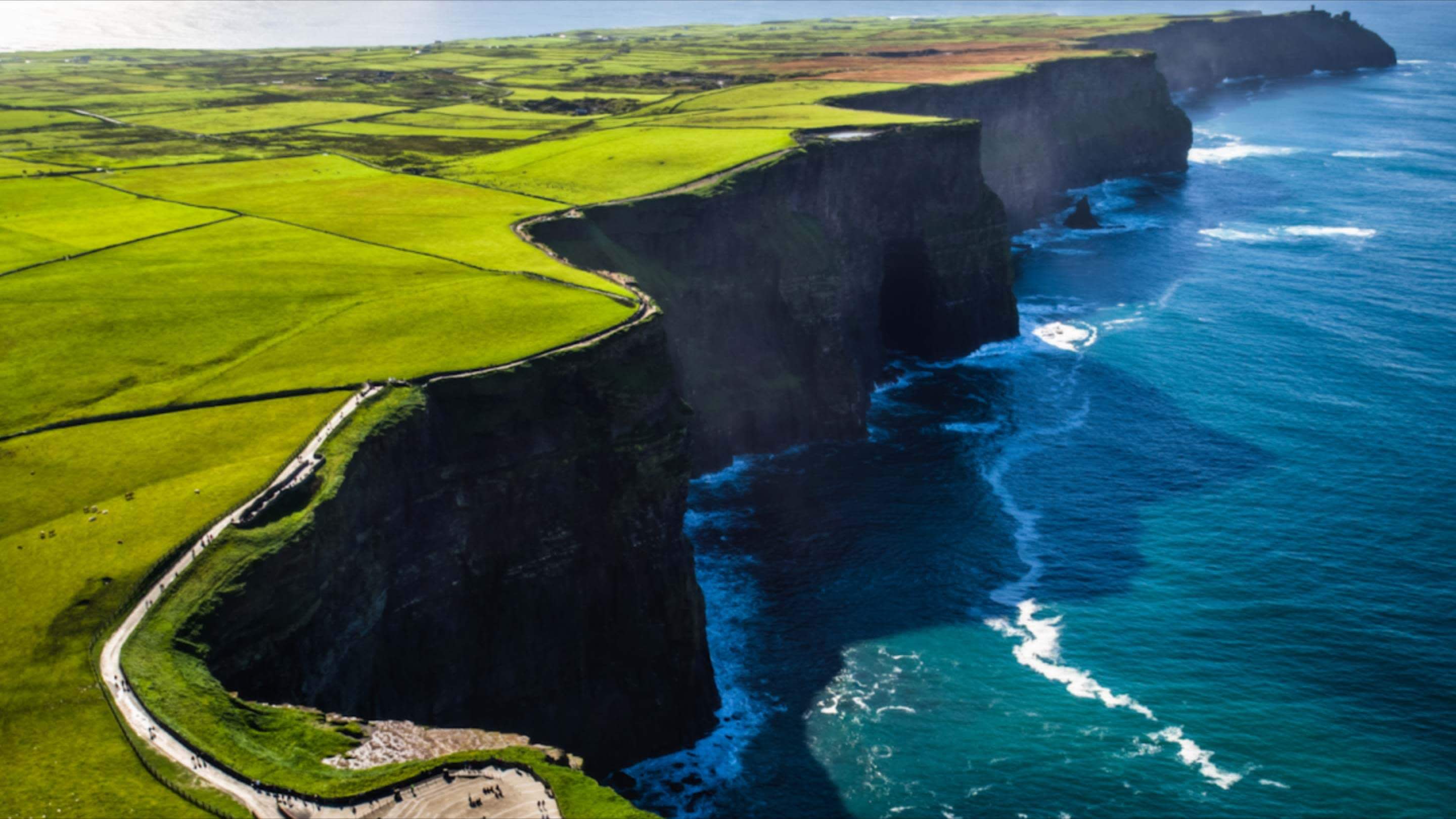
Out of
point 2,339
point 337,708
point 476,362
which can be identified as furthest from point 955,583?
point 2,339

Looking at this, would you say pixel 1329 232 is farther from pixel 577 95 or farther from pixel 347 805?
pixel 347 805

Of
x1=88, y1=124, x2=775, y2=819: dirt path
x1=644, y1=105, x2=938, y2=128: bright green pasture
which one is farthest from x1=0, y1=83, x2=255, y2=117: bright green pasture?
x1=88, y1=124, x2=775, y2=819: dirt path

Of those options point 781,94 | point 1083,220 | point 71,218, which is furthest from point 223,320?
point 1083,220

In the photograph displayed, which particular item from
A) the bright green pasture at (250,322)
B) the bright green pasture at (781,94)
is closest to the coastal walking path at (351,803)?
the bright green pasture at (250,322)

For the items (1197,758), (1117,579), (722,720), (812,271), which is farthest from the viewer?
(812,271)

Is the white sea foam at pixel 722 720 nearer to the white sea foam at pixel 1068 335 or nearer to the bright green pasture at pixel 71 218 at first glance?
the bright green pasture at pixel 71 218

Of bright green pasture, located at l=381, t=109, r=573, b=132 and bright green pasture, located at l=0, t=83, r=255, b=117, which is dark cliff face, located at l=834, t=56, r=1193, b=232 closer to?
bright green pasture, located at l=381, t=109, r=573, b=132
